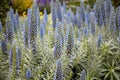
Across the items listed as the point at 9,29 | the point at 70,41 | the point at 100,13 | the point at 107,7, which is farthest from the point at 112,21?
the point at 9,29

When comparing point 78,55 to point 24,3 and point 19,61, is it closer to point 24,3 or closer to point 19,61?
point 19,61

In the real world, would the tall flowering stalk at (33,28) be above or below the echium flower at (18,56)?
above

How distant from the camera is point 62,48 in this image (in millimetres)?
5090

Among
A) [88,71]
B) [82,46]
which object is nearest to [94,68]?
[88,71]

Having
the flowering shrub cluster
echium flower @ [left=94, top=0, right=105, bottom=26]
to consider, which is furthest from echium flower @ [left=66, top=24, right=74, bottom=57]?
echium flower @ [left=94, top=0, right=105, bottom=26]

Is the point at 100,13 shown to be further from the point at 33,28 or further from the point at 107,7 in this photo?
the point at 33,28

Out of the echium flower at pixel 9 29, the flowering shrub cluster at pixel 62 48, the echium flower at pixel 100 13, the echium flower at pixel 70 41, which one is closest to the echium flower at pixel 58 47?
the flowering shrub cluster at pixel 62 48

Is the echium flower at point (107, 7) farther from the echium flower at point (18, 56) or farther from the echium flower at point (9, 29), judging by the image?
the echium flower at point (18, 56)

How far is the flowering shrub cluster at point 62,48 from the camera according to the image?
4.68 m

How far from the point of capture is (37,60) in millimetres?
5379

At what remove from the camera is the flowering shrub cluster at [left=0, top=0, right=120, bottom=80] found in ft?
15.4

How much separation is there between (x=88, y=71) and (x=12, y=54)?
1526mm

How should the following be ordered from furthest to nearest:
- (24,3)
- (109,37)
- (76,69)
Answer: (24,3) < (109,37) < (76,69)

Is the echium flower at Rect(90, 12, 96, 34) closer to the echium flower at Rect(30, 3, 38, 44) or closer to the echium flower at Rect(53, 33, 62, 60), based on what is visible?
the echium flower at Rect(30, 3, 38, 44)
